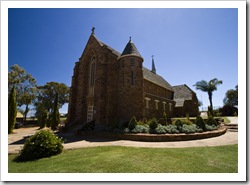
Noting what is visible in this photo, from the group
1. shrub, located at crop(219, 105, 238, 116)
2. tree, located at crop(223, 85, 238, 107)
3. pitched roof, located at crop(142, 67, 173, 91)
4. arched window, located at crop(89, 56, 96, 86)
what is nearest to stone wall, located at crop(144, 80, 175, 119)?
pitched roof, located at crop(142, 67, 173, 91)

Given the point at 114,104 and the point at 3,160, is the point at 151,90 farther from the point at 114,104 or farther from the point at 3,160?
the point at 3,160

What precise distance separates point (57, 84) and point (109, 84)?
36430 mm

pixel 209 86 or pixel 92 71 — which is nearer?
pixel 92 71

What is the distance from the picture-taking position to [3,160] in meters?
5.47

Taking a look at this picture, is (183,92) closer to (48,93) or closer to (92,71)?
(92,71)

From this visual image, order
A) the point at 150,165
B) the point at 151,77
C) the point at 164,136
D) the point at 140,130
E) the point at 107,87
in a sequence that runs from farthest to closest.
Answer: the point at 151,77
the point at 107,87
the point at 140,130
the point at 164,136
the point at 150,165

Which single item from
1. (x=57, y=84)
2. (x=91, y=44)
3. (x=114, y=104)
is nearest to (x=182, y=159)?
(x=114, y=104)

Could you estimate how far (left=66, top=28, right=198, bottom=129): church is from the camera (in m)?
19.3

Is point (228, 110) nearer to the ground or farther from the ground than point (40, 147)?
nearer to the ground

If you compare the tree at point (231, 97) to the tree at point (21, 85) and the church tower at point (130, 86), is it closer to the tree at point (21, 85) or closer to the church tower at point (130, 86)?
the church tower at point (130, 86)

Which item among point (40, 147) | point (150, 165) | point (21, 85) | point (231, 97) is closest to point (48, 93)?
point (21, 85)

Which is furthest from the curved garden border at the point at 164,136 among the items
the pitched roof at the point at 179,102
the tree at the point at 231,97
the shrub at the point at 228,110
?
the tree at the point at 231,97

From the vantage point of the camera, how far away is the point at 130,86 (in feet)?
64.7

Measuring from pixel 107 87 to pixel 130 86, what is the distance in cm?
316
